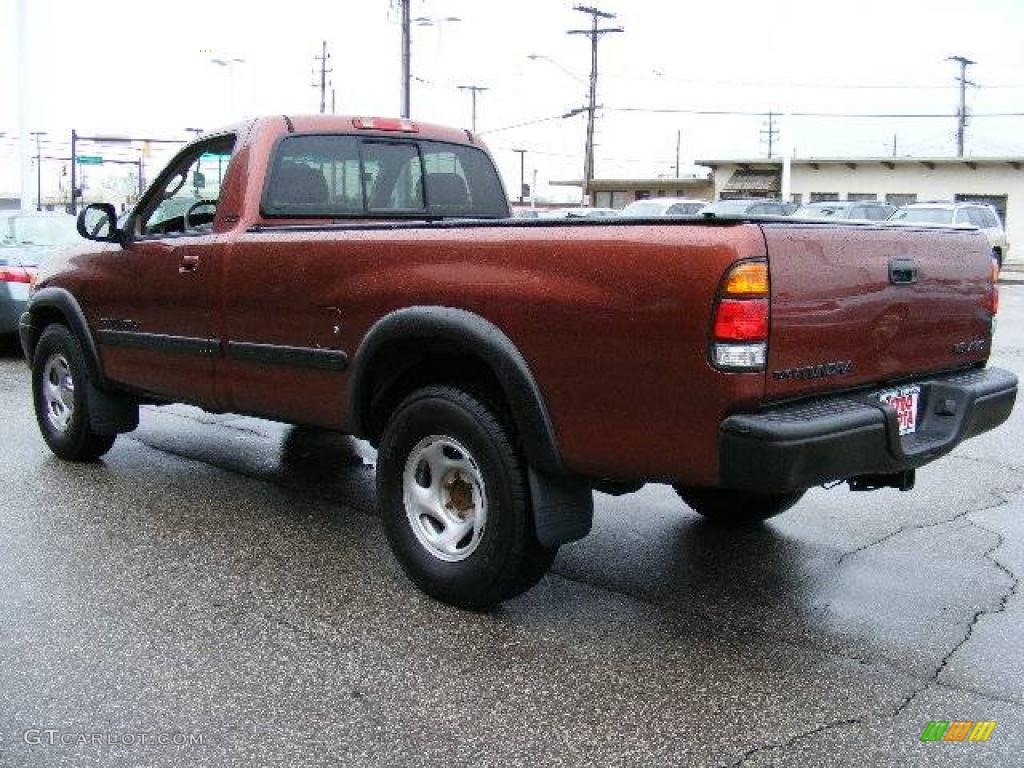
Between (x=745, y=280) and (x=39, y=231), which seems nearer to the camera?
(x=745, y=280)

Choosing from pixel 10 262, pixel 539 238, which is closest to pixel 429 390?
pixel 539 238

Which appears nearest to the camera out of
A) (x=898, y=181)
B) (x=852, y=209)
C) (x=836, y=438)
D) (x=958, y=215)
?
(x=836, y=438)

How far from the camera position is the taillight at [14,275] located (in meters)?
11.5

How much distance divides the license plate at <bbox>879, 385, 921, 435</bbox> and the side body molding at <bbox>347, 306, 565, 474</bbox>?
1.19 meters

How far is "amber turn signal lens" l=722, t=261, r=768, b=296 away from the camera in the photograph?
331cm

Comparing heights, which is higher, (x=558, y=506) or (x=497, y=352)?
(x=497, y=352)

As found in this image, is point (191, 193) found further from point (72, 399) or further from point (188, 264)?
point (72, 399)

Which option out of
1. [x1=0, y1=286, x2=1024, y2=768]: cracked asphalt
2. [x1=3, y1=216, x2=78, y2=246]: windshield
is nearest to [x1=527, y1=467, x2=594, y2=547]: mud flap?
[x1=0, y1=286, x2=1024, y2=768]: cracked asphalt

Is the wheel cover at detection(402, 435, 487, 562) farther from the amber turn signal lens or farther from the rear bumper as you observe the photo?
the amber turn signal lens

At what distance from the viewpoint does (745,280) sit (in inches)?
131

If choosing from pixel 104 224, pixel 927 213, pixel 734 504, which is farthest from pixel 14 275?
pixel 927 213

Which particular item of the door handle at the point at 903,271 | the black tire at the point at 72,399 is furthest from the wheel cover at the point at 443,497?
the black tire at the point at 72,399

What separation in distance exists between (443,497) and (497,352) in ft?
2.44

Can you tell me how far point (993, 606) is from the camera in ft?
14.2
